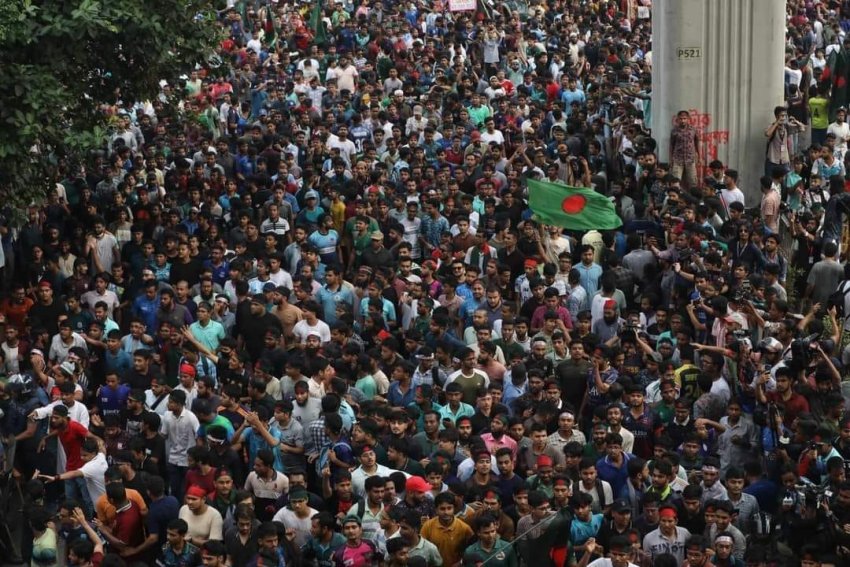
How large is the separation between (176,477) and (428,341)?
2707mm

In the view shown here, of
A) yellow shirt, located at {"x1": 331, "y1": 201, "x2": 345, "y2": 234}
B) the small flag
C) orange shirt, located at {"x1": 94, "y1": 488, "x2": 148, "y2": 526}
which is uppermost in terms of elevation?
orange shirt, located at {"x1": 94, "y1": 488, "x2": 148, "y2": 526}

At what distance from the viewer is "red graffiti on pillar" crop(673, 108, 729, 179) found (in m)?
22.5

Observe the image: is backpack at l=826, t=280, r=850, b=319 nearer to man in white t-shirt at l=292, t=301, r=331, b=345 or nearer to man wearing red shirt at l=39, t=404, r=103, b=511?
man in white t-shirt at l=292, t=301, r=331, b=345

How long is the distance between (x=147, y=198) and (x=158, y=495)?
7.75 m

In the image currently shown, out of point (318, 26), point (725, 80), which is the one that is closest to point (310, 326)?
point (725, 80)

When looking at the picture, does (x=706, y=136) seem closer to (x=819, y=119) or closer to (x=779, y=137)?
(x=779, y=137)

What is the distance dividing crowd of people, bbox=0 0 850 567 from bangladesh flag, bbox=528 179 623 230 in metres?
0.32

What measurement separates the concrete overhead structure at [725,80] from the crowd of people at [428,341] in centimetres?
25

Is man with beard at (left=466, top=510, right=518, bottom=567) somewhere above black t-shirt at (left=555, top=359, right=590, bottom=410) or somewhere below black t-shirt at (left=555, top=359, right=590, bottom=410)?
above

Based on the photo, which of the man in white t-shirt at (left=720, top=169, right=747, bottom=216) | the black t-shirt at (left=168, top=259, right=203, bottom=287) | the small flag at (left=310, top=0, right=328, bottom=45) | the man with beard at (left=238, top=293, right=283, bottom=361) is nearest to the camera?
the man with beard at (left=238, top=293, right=283, bottom=361)

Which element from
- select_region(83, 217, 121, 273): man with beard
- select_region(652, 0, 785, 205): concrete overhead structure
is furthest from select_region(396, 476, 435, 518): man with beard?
select_region(652, 0, 785, 205): concrete overhead structure

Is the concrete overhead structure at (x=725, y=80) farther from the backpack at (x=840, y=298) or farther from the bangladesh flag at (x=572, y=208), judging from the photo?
the backpack at (x=840, y=298)

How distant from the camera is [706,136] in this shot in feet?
74.2

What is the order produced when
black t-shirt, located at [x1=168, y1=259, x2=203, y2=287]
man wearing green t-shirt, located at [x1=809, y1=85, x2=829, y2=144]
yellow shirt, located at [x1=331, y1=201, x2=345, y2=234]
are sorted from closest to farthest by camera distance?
black t-shirt, located at [x1=168, y1=259, x2=203, y2=287], yellow shirt, located at [x1=331, y1=201, x2=345, y2=234], man wearing green t-shirt, located at [x1=809, y1=85, x2=829, y2=144]
